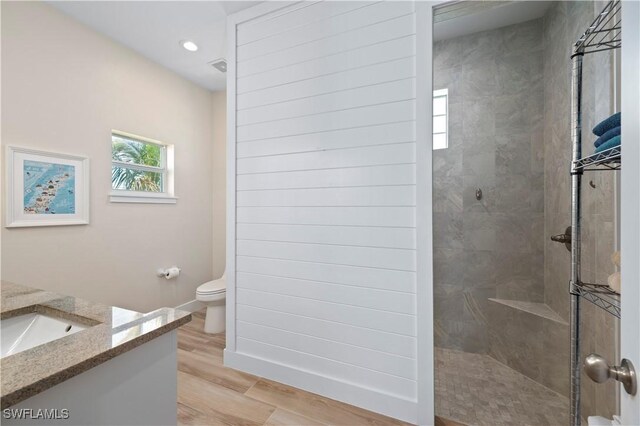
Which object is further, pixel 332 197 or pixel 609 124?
pixel 332 197

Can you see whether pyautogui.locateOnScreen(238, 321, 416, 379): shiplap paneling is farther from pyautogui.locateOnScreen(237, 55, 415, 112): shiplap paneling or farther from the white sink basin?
pyautogui.locateOnScreen(237, 55, 415, 112): shiplap paneling

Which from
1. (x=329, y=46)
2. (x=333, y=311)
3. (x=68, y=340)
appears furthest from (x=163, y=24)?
(x=333, y=311)

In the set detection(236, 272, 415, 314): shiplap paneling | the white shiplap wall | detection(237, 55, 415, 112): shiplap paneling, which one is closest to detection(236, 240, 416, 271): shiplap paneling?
the white shiplap wall

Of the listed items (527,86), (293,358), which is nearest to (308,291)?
(293,358)

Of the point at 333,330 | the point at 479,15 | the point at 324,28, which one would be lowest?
the point at 333,330

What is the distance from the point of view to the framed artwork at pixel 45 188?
1.78 meters

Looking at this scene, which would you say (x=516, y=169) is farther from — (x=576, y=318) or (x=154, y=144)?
(x=154, y=144)

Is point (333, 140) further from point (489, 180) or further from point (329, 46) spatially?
point (489, 180)

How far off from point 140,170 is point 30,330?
7.03 ft

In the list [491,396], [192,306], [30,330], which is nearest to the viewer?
[30,330]

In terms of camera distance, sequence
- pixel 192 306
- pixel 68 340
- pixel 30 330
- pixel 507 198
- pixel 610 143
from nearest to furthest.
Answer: pixel 68 340 → pixel 610 143 → pixel 30 330 → pixel 507 198 → pixel 192 306

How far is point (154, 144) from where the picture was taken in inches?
111

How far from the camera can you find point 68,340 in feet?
2.28

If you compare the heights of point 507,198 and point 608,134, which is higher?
point 608,134
